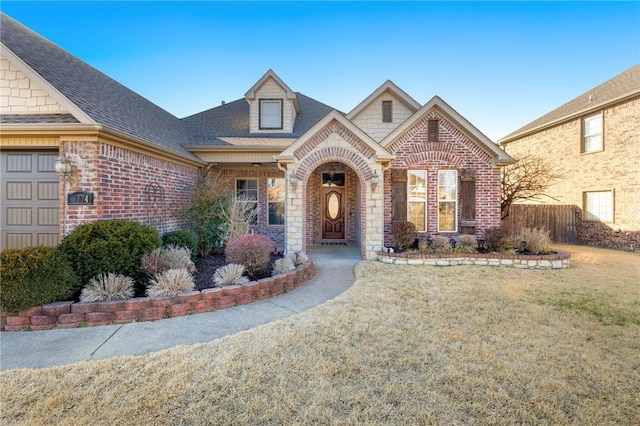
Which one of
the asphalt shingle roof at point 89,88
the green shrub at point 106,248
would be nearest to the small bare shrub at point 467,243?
the green shrub at point 106,248

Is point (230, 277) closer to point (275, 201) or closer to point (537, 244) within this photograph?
point (275, 201)

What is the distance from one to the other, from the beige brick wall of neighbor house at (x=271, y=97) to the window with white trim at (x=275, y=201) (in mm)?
2160

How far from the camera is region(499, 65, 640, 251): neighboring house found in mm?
11328

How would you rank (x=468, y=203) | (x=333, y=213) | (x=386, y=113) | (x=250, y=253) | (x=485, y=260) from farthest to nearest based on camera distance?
(x=333, y=213)
(x=386, y=113)
(x=468, y=203)
(x=485, y=260)
(x=250, y=253)

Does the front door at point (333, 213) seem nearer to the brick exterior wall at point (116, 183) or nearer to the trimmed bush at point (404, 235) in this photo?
the trimmed bush at point (404, 235)

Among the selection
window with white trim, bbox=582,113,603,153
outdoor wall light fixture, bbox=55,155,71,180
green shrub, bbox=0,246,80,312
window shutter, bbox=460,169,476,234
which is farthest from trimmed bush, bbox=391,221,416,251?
window with white trim, bbox=582,113,603,153

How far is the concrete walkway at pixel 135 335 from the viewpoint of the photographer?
3.30m

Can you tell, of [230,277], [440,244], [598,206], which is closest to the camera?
[230,277]

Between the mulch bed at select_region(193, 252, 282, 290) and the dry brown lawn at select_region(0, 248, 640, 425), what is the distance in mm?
2143

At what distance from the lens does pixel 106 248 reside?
5.12 meters

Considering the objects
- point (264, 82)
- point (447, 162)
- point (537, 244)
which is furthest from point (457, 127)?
point (264, 82)

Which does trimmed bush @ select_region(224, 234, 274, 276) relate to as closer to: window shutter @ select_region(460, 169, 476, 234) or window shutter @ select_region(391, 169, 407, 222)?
window shutter @ select_region(391, 169, 407, 222)


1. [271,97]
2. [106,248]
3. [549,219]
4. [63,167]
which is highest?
[271,97]

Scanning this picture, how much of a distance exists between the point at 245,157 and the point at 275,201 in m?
2.22
